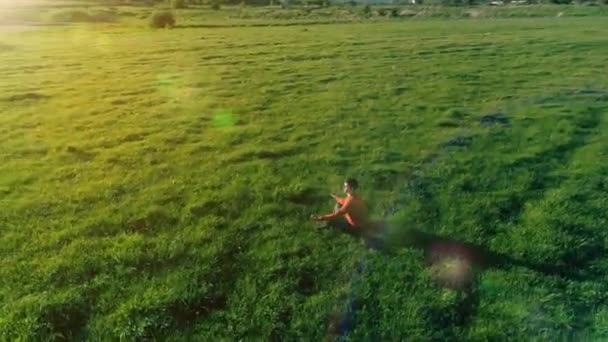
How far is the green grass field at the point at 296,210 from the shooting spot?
305 inches

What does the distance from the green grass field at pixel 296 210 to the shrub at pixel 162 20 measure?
146 feet

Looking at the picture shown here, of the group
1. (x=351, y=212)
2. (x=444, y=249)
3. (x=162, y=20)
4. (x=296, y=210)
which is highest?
(x=162, y=20)

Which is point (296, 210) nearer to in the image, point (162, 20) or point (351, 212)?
point (351, 212)

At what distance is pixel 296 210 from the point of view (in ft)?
35.3

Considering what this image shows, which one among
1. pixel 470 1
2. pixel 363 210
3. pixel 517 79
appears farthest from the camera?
pixel 470 1

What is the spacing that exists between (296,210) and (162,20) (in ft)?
197

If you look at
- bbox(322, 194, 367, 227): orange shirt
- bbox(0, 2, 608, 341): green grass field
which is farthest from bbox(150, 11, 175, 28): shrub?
bbox(322, 194, 367, 227): orange shirt

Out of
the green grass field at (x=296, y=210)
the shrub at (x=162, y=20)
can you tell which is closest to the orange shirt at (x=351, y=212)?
the green grass field at (x=296, y=210)

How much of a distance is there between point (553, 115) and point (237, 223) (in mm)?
12196

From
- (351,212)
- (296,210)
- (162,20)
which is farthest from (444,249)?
(162,20)

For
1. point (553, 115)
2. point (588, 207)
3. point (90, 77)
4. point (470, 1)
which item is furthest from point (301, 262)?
point (470, 1)

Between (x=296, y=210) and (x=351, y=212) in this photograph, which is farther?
(x=296, y=210)

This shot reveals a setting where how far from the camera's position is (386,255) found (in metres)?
9.19

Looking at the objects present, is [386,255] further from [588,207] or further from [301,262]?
[588,207]
